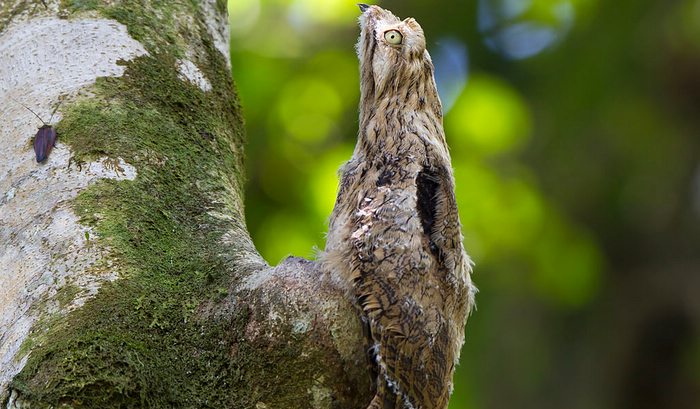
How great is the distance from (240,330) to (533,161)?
6438 mm

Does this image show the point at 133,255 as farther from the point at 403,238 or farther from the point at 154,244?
the point at 403,238

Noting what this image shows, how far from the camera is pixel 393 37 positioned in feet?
13.1

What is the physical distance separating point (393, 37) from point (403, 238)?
3.67ft

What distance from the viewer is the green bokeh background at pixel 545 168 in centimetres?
695

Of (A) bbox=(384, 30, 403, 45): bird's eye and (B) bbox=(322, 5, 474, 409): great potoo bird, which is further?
(A) bbox=(384, 30, 403, 45): bird's eye

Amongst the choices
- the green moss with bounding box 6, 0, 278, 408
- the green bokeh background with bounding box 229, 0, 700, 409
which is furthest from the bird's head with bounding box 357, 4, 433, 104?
the green bokeh background with bounding box 229, 0, 700, 409

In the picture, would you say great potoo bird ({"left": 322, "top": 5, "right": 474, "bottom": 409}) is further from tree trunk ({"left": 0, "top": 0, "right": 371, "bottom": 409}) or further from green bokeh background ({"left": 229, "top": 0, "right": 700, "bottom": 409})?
green bokeh background ({"left": 229, "top": 0, "right": 700, "bottom": 409})

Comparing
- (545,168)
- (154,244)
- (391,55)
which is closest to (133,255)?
(154,244)

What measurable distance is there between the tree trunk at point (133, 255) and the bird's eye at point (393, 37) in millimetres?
811

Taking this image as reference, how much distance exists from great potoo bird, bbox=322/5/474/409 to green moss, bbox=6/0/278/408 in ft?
1.04

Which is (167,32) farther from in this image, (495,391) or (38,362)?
(495,391)

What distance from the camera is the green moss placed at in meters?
2.81

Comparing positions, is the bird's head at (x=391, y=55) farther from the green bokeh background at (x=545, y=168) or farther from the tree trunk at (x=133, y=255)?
the green bokeh background at (x=545, y=168)

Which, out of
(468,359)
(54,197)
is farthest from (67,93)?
(468,359)
